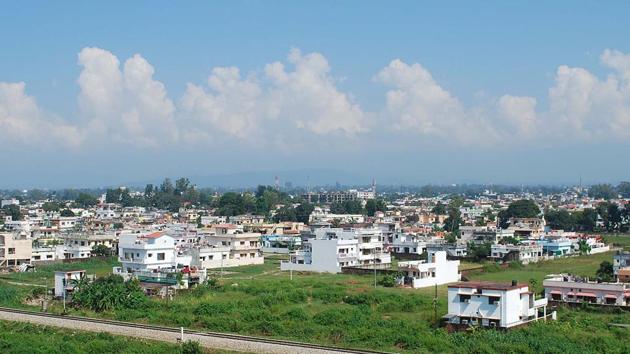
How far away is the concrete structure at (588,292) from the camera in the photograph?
1005 inches

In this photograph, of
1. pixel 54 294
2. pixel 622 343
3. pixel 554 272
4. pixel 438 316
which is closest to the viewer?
pixel 622 343

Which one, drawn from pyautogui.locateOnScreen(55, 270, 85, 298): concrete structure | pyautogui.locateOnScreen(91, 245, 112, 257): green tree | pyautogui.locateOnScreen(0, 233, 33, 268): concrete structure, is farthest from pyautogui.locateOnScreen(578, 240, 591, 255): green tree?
pyautogui.locateOnScreen(0, 233, 33, 268): concrete structure

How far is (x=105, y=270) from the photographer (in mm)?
39688

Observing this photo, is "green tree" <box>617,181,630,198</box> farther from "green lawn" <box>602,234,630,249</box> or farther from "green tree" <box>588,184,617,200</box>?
"green lawn" <box>602,234,630,249</box>

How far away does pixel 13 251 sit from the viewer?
1640 inches

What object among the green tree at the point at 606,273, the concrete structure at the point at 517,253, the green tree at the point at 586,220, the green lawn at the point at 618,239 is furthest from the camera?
the green tree at the point at 586,220

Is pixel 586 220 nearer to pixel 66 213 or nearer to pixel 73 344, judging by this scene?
pixel 66 213

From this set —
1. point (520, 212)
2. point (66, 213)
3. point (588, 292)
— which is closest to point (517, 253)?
point (588, 292)

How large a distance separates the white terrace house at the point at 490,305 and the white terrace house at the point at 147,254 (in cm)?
1706

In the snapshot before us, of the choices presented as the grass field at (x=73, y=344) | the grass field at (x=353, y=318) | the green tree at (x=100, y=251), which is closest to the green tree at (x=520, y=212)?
the green tree at (x=100, y=251)

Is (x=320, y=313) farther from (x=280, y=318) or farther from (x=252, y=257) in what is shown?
(x=252, y=257)

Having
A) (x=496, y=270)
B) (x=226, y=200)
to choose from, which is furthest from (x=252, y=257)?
(x=226, y=200)

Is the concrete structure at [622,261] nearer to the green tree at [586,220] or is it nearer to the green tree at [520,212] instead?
the green tree at [586,220]

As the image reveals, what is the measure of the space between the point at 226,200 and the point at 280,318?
61.4m
